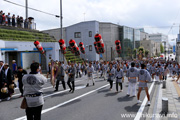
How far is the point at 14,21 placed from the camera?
23422mm

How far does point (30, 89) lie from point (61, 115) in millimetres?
2531

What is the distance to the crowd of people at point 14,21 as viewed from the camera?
21.9 m

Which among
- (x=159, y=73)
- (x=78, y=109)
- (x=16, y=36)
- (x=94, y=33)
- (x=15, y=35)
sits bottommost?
(x=78, y=109)

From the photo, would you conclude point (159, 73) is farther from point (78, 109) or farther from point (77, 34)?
point (77, 34)

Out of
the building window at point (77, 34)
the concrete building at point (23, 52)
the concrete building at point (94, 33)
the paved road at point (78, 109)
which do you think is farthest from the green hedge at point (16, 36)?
the building window at point (77, 34)

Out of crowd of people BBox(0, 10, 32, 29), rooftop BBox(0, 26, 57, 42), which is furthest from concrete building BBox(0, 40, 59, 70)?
crowd of people BBox(0, 10, 32, 29)

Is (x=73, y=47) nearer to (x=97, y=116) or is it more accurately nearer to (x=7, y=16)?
(x=7, y=16)

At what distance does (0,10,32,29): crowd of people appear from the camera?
861 inches

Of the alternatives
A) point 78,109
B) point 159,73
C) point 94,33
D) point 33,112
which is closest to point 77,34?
point 94,33

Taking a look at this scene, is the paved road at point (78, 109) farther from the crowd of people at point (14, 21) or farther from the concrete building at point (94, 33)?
the concrete building at point (94, 33)

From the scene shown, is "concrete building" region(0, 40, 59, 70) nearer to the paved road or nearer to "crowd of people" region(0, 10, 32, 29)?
"crowd of people" region(0, 10, 32, 29)

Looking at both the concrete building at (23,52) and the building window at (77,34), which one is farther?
the building window at (77,34)

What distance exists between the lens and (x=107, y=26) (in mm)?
45438

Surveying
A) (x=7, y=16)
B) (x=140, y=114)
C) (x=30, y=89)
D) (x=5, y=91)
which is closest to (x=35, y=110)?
(x=30, y=89)
